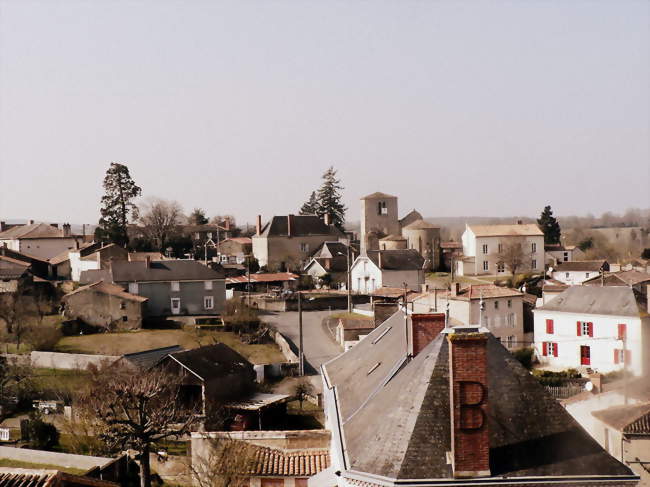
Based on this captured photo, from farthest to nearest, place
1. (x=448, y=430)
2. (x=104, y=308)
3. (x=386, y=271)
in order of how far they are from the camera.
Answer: (x=386, y=271), (x=104, y=308), (x=448, y=430)

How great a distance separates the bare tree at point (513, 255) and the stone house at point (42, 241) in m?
36.9

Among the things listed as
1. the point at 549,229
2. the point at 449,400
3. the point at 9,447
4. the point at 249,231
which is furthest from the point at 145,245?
the point at 449,400

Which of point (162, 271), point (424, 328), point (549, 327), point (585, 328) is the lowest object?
point (549, 327)

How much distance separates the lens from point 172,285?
160 feet

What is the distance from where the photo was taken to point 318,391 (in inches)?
1272

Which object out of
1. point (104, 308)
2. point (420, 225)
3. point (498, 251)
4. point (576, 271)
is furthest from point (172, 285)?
point (576, 271)

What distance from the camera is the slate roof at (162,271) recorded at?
48.4m

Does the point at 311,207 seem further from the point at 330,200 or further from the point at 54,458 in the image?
the point at 54,458

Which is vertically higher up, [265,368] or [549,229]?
[549,229]

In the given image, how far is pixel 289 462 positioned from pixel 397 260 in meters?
40.6

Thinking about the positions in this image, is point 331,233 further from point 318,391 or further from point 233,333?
point 318,391

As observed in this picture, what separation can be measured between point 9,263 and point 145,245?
1901 cm

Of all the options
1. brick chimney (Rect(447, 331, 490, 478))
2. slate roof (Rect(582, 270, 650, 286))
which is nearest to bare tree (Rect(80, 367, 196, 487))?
brick chimney (Rect(447, 331, 490, 478))

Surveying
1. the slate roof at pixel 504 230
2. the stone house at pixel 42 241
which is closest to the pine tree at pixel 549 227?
the slate roof at pixel 504 230
